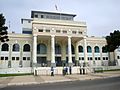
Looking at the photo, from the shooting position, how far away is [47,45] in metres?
55.5

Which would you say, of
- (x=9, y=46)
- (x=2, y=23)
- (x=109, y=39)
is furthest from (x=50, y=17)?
(x=2, y=23)

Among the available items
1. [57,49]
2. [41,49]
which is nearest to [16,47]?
[41,49]

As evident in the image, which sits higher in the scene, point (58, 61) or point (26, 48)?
point (26, 48)

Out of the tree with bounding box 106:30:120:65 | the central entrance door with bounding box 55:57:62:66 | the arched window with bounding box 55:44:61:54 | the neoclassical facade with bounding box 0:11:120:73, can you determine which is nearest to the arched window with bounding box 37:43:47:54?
the neoclassical facade with bounding box 0:11:120:73

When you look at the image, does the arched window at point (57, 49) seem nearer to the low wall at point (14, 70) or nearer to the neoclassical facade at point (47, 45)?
the neoclassical facade at point (47, 45)

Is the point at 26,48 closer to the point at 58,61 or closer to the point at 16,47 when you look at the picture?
the point at 16,47

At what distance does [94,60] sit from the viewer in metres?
60.5

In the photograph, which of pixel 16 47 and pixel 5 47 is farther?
pixel 16 47

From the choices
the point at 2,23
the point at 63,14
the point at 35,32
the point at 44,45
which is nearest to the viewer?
the point at 2,23

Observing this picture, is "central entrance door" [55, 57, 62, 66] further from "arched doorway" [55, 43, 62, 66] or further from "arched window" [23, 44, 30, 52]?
"arched window" [23, 44, 30, 52]

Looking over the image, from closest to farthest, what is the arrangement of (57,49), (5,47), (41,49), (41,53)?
(5,47), (41,53), (41,49), (57,49)

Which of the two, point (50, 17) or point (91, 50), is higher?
point (50, 17)

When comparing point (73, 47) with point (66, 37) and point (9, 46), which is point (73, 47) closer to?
point (66, 37)

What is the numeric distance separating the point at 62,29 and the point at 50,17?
7.63 meters
